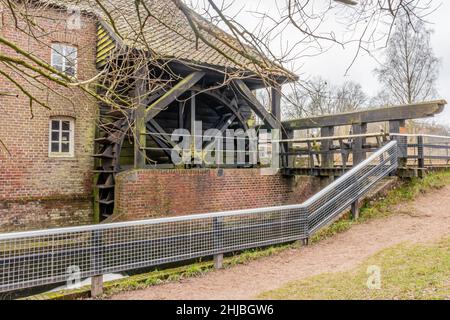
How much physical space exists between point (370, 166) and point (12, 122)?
8.66m

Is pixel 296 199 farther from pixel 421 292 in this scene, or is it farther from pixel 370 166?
pixel 421 292

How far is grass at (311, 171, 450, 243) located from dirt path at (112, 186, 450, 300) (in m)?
0.19

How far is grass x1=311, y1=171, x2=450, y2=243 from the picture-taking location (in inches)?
286

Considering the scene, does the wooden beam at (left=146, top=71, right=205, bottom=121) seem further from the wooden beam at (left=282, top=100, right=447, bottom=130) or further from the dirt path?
the dirt path

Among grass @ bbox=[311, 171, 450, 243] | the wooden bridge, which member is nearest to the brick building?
the wooden bridge

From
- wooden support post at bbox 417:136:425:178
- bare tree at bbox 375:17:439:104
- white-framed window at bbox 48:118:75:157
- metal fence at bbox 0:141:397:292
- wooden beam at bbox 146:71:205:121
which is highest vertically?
bare tree at bbox 375:17:439:104

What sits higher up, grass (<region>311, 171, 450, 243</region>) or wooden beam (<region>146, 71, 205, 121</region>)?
wooden beam (<region>146, 71, 205, 121</region>)

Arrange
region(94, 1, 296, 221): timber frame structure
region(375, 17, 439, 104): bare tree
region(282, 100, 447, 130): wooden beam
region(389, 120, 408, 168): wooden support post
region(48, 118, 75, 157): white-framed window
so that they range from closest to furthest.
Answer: region(282, 100, 447, 130): wooden beam, region(94, 1, 296, 221): timber frame structure, region(389, 120, 408, 168): wooden support post, region(48, 118, 75, 157): white-framed window, region(375, 17, 439, 104): bare tree

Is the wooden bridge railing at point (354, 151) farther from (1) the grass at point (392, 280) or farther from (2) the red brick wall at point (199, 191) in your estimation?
(1) the grass at point (392, 280)

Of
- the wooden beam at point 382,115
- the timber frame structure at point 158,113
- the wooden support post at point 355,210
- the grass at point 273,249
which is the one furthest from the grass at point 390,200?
the timber frame structure at point 158,113

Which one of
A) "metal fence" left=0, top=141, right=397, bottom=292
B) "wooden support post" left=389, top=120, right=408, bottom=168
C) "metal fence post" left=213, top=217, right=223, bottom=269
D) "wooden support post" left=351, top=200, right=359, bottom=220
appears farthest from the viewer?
"wooden support post" left=389, top=120, right=408, bottom=168

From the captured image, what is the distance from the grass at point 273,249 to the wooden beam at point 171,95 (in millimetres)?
3954

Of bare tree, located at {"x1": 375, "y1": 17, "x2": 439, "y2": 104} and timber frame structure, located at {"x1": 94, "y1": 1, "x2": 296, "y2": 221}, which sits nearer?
timber frame structure, located at {"x1": 94, "y1": 1, "x2": 296, "y2": 221}

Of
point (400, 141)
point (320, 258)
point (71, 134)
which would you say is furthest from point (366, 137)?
point (71, 134)
